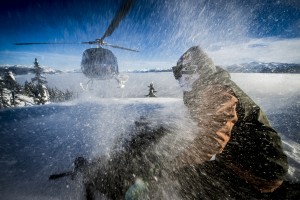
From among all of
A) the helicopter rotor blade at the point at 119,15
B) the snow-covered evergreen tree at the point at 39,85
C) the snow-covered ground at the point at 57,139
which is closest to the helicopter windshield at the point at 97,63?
the helicopter rotor blade at the point at 119,15

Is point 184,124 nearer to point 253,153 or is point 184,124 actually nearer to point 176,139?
point 176,139

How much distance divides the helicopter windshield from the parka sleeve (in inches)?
243

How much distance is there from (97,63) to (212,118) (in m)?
6.77

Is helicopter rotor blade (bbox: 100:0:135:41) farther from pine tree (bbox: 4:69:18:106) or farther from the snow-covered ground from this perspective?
pine tree (bbox: 4:69:18:106)

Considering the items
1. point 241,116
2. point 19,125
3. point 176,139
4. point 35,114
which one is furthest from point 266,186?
point 35,114

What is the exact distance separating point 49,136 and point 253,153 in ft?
13.8

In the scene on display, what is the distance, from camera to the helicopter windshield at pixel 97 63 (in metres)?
8.22

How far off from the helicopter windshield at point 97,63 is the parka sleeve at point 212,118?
618cm

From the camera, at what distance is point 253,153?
8.98 feet

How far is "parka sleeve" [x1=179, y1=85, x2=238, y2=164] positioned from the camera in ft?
8.46

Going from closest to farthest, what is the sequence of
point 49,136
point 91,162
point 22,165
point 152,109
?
point 22,165
point 91,162
point 49,136
point 152,109

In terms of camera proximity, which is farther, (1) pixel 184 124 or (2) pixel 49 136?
(1) pixel 184 124

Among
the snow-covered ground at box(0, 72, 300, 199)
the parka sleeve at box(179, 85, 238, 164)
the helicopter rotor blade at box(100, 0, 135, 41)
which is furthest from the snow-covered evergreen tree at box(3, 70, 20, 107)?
the parka sleeve at box(179, 85, 238, 164)

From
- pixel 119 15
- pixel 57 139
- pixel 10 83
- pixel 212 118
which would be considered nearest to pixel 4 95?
pixel 10 83
